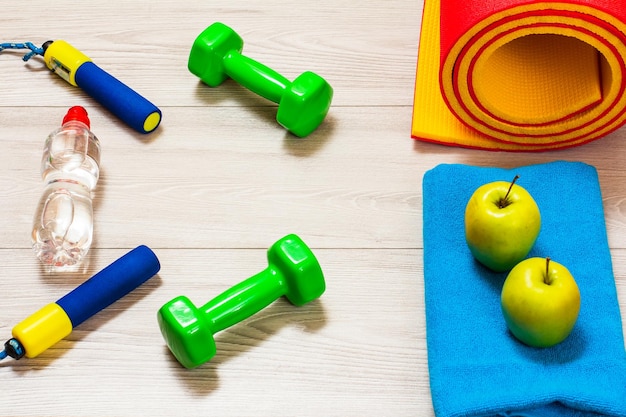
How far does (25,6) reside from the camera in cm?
165

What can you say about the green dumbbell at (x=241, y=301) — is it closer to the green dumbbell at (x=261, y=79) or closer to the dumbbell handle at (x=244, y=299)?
the dumbbell handle at (x=244, y=299)

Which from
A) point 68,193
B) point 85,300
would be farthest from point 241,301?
point 68,193

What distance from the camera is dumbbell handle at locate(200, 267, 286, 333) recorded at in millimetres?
1188

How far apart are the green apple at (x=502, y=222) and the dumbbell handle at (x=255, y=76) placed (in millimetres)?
383

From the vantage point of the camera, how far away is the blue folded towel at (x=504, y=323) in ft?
3.69

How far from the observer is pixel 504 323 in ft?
3.94

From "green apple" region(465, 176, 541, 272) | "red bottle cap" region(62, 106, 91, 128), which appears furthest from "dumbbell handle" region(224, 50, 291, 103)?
"green apple" region(465, 176, 541, 272)

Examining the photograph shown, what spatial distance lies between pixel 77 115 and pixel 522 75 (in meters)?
0.69

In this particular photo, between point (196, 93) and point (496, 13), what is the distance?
53cm

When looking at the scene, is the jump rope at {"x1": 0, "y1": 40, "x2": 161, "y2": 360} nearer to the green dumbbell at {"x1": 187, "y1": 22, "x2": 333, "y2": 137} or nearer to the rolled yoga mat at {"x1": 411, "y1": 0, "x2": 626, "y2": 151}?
the green dumbbell at {"x1": 187, "y1": 22, "x2": 333, "y2": 137}

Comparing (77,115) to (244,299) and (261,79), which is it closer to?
(261,79)

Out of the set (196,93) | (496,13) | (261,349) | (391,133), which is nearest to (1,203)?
(196,93)

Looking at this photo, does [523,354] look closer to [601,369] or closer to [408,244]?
[601,369]

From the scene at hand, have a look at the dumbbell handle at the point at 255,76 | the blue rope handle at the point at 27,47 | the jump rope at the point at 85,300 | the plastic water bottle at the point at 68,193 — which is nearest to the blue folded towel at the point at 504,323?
the dumbbell handle at the point at 255,76
